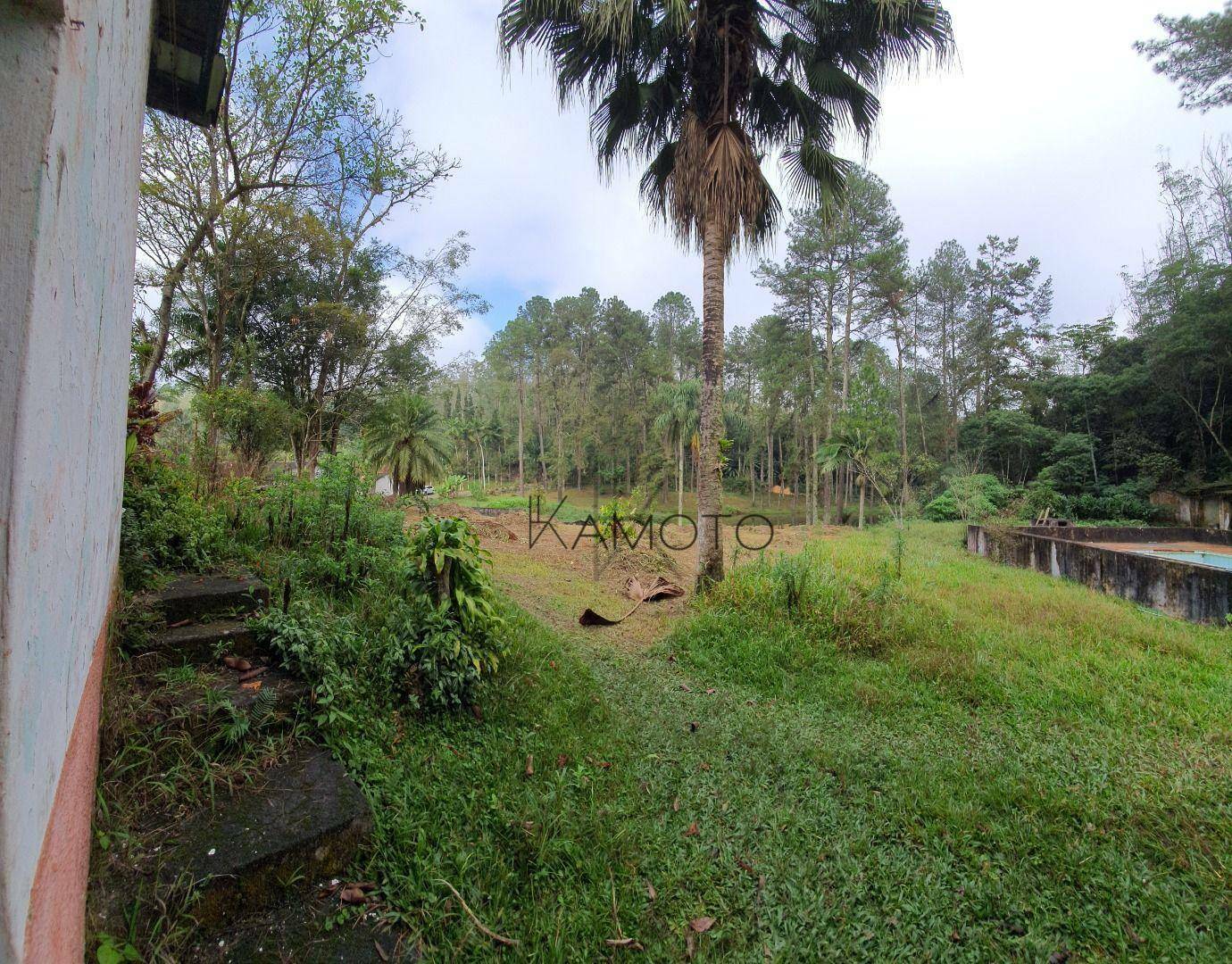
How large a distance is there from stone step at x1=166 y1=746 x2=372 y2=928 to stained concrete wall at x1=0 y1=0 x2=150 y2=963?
0.96 feet

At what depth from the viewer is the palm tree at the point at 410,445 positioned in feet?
52.1

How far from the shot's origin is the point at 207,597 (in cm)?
262

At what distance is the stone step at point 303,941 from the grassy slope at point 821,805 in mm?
126

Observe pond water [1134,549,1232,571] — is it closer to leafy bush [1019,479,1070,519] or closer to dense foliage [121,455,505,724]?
leafy bush [1019,479,1070,519]

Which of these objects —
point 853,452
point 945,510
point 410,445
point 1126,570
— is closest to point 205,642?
point 1126,570

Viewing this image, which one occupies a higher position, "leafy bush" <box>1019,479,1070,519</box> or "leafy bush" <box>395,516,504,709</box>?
"leafy bush" <box>1019,479,1070,519</box>

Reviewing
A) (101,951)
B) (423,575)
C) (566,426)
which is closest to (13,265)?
(101,951)

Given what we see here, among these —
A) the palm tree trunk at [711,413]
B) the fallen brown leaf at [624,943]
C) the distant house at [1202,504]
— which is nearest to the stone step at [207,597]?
the fallen brown leaf at [624,943]

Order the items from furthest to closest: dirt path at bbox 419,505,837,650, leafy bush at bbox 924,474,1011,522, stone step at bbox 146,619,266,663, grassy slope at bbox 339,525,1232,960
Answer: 1. leafy bush at bbox 924,474,1011,522
2. dirt path at bbox 419,505,837,650
3. stone step at bbox 146,619,266,663
4. grassy slope at bbox 339,525,1232,960

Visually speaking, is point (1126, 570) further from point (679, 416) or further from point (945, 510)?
point (679, 416)

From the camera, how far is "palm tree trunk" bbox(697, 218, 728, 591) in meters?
6.11

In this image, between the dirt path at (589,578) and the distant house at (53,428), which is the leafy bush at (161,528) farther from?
the dirt path at (589,578)

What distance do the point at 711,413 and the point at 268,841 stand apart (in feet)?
18.1

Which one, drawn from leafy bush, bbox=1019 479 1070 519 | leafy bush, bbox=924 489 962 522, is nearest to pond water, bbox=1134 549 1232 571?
leafy bush, bbox=1019 479 1070 519
